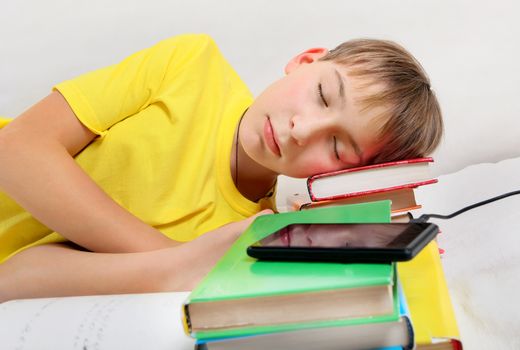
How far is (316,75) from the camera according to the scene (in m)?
0.97

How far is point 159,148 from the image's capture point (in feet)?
3.40

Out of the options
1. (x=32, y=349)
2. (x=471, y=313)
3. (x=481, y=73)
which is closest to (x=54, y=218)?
(x=32, y=349)

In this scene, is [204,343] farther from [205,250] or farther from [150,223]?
[150,223]

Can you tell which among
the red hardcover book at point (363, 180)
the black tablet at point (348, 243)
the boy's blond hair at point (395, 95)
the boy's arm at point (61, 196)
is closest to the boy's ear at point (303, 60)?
the boy's blond hair at point (395, 95)

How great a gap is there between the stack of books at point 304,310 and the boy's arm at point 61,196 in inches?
15.1

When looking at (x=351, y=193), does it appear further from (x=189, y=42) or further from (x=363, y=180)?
(x=189, y=42)

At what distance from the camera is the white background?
1.43 meters

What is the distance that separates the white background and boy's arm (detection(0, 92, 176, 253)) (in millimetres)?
584

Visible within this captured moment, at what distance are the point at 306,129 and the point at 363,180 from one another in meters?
0.12

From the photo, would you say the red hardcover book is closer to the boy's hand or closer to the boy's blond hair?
the boy's blond hair

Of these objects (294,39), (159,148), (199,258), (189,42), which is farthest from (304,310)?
(294,39)

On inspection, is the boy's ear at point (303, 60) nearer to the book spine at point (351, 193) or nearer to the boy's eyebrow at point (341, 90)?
the boy's eyebrow at point (341, 90)

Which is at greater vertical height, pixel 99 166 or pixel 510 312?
pixel 99 166

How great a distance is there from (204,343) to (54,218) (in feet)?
1.41
